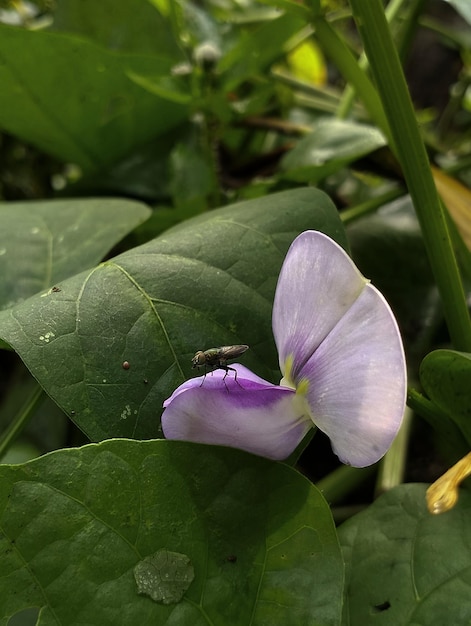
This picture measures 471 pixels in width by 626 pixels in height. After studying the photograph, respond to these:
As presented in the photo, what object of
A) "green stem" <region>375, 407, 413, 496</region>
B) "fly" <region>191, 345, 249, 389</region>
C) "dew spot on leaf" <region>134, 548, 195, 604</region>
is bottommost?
Result: "green stem" <region>375, 407, 413, 496</region>

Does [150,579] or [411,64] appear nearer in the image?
[150,579]

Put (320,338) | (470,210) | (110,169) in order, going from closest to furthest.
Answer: (320,338)
(470,210)
(110,169)

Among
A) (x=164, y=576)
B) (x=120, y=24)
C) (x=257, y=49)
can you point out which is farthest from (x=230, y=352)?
(x=120, y=24)

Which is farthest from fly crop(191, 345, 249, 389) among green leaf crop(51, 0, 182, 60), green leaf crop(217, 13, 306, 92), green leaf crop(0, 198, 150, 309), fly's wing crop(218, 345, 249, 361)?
green leaf crop(51, 0, 182, 60)

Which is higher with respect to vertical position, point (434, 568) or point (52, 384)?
point (52, 384)

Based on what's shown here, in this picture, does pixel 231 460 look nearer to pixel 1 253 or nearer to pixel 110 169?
pixel 1 253

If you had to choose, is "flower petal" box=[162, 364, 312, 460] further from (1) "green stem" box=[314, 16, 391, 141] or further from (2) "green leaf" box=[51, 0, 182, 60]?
(2) "green leaf" box=[51, 0, 182, 60]

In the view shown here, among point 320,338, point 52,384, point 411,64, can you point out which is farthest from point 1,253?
point 411,64
